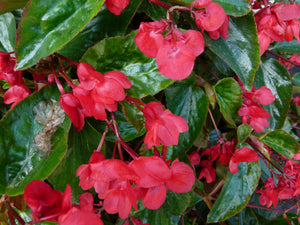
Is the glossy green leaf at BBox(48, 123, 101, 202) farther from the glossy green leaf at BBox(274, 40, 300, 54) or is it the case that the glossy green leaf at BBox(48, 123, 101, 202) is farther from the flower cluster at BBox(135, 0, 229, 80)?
the glossy green leaf at BBox(274, 40, 300, 54)

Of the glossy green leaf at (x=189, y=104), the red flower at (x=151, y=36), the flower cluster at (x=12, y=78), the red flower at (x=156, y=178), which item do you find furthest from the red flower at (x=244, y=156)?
the flower cluster at (x=12, y=78)

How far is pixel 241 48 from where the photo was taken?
53 centimetres

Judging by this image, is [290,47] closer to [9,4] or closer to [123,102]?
A: [123,102]

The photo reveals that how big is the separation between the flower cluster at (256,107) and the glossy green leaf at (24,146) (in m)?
0.42

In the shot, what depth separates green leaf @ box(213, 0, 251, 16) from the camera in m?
0.45

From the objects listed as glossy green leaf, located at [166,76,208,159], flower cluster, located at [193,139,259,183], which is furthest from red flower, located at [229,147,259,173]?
glossy green leaf, located at [166,76,208,159]

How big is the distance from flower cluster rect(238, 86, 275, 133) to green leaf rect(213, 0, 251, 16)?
0.71 feet

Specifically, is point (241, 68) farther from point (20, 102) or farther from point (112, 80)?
point (20, 102)

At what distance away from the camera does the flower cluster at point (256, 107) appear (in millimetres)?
598

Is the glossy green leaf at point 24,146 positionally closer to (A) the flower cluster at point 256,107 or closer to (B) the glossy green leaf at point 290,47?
(A) the flower cluster at point 256,107

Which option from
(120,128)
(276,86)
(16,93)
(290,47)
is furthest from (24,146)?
(290,47)

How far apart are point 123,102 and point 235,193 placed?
0.38 metres

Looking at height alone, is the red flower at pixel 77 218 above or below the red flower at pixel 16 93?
below

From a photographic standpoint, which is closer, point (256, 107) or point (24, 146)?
point (24, 146)
